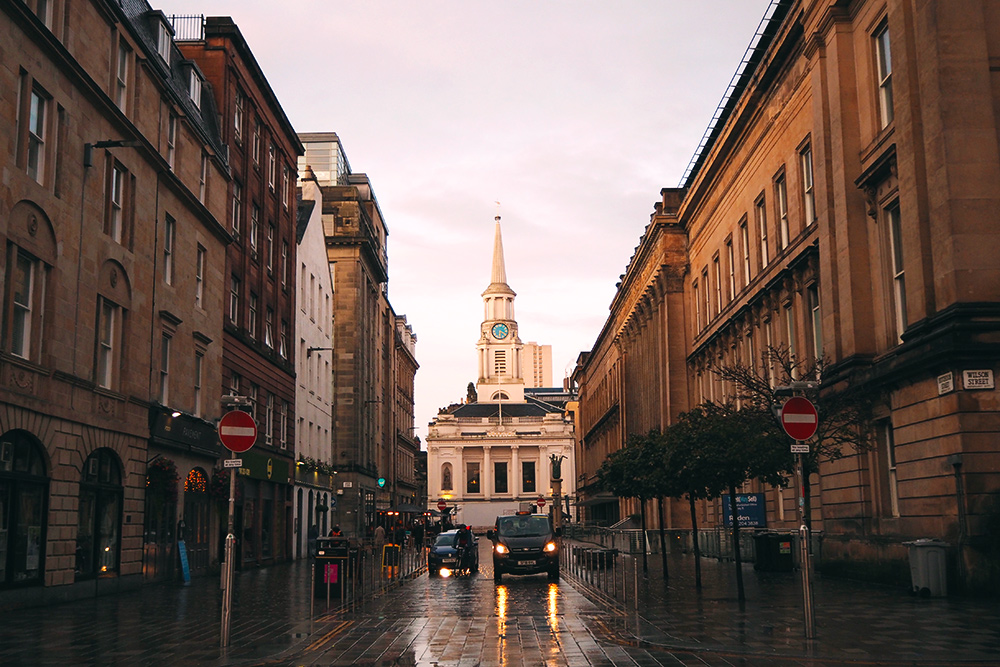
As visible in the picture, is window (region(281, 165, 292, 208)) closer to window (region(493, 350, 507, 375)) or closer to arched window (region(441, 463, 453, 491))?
arched window (region(441, 463, 453, 491))

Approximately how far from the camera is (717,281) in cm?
4503

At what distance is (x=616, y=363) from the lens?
3027 inches

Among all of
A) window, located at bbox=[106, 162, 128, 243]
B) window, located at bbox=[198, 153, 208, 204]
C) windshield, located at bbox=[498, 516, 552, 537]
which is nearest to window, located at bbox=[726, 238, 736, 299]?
windshield, located at bbox=[498, 516, 552, 537]

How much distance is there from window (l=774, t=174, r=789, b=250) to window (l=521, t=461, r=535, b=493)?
12363cm

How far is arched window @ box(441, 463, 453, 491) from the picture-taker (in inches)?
Result: 6068

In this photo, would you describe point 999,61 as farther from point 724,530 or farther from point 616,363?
point 616,363

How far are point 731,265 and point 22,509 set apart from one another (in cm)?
3001

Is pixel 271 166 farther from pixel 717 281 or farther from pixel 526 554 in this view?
pixel 526 554

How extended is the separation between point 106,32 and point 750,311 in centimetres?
2346

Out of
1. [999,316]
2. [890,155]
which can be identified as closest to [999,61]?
[890,155]

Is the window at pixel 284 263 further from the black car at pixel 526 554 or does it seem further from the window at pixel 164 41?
the black car at pixel 526 554

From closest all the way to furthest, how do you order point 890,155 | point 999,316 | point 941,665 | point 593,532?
1. point 941,665
2. point 999,316
3. point 890,155
4. point 593,532

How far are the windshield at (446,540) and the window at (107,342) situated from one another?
15.4 m

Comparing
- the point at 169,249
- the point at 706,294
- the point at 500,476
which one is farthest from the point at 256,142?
the point at 500,476
